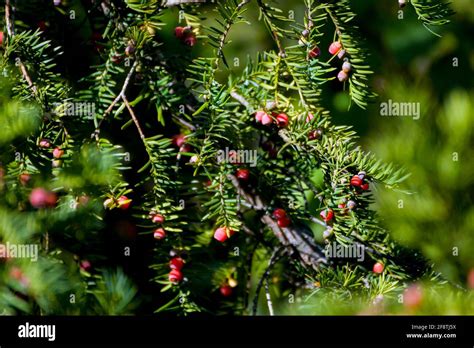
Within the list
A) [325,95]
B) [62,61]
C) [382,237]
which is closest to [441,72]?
[325,95]

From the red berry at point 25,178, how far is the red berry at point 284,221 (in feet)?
0.82

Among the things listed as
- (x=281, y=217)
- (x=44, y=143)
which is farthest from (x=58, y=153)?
(x=281, y=217)

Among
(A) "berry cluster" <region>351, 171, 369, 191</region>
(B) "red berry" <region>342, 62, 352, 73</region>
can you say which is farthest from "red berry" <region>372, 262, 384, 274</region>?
(B) "red berry" <region>342, 62, 352, 73</region>

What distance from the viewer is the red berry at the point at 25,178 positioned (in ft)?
1.74

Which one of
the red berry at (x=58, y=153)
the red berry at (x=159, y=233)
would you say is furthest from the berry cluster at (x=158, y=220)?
the red berry at (x=58, y=153)

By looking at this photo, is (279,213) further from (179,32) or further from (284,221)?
(179,32)

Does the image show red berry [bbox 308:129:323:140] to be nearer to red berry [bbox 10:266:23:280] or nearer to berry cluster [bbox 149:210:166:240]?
berry cluster [bbox 149:210:166:240]

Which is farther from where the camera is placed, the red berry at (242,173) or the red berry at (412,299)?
the red berry at (242,173)

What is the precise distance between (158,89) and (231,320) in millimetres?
239

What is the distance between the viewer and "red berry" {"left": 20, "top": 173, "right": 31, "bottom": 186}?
53cm

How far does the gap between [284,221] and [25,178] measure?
0.26m

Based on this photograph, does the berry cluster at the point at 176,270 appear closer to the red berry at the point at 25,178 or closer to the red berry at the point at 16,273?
the red berry at the point at 25,178

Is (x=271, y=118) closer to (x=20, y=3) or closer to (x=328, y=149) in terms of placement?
(x=328, y=149)

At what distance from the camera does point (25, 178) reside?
0.55 m
